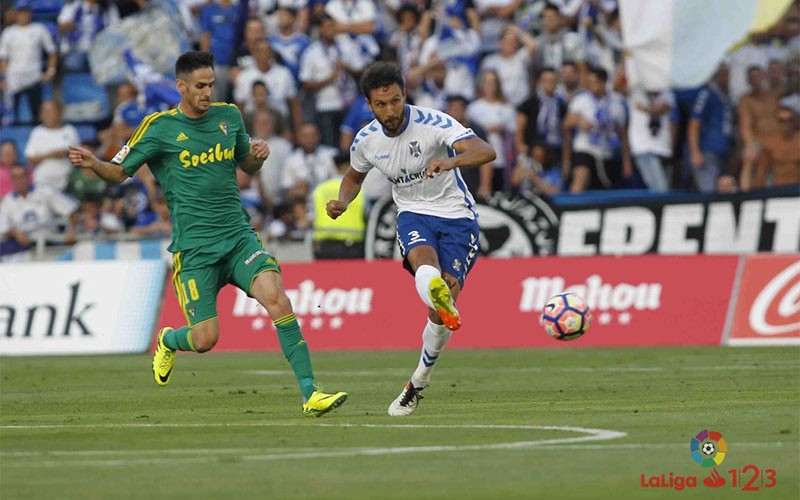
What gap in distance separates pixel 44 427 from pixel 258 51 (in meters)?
13.9

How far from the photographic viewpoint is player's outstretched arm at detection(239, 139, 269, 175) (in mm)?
11336

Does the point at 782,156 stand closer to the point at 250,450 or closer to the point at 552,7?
the point at 552,7

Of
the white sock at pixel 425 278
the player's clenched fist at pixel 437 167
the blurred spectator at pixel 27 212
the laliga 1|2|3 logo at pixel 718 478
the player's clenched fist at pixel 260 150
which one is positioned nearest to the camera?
the laliga 1|2|3 logo at pixel 718 478

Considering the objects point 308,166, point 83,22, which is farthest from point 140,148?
point 83,22

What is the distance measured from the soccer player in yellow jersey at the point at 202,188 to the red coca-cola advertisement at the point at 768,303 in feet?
30.6

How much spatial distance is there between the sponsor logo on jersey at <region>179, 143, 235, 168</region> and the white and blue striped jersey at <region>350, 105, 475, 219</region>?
101 cm

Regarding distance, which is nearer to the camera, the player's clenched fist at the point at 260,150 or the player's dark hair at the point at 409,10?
the player's clenched fist at the point at 260,150

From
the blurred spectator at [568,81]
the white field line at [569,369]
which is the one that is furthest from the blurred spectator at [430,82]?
the white field line at [569,369]

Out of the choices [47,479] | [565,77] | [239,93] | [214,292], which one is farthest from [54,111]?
[47,479]

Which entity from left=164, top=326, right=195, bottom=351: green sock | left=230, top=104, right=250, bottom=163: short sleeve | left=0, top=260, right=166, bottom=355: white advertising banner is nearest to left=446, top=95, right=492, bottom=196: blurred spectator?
left=0, top=260, right=166, bottom=355: white advertising banner

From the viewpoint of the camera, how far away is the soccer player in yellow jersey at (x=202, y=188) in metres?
11.2

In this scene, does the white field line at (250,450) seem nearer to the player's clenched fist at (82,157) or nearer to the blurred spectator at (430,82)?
the player's clenched fist at (82,157)

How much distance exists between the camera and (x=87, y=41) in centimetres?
2453

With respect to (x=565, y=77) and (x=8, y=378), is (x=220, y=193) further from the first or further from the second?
(x=565, y=77)
